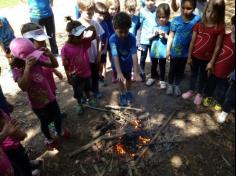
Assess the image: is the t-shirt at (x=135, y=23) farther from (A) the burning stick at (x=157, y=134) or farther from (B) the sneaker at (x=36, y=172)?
(B) the sneaker at (x=36, y=172)

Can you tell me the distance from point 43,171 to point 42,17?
4224mm

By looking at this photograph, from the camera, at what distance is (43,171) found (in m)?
3.95

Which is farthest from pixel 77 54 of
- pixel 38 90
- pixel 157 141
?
pixel 157 141

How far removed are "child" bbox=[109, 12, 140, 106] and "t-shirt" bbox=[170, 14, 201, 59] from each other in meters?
0.82

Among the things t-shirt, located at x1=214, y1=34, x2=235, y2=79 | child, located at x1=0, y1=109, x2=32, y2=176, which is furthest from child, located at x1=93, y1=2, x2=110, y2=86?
child, located at x1=0, y1=109, x2=32, y2=176

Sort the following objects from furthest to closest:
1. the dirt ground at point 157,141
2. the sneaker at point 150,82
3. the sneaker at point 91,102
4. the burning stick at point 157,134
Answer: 1. the sneaker at point 150,82
2. the sneaker at point 91,102
3. the burning stick at point 157,134
4. the dirt ground at point 157,141

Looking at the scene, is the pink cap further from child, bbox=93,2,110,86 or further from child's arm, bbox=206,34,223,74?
child's arm, bbox=206,34,223,74

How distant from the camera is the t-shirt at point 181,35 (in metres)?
4.77

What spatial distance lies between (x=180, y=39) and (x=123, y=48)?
1.07m

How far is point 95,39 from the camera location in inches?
193

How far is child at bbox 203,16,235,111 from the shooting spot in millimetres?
4199

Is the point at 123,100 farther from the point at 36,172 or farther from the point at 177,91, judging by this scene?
the point at 36,172

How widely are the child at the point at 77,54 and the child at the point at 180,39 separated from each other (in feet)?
4.72

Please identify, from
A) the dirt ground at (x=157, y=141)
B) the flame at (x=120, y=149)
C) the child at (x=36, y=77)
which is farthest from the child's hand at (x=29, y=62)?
the flame at (x=120, y=149)
